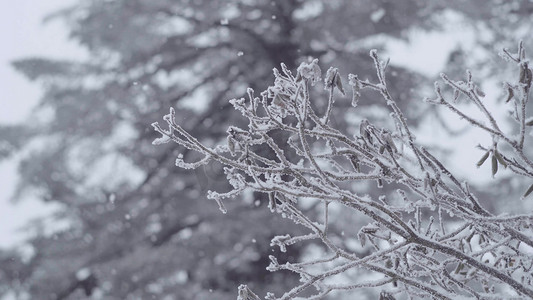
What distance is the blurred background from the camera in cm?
552

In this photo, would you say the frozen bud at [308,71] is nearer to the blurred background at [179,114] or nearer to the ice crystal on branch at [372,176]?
the ice crystal on branch at [372,176]

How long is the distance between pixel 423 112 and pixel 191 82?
2.42m

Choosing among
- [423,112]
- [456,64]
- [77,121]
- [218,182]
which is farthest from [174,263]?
[456,64]

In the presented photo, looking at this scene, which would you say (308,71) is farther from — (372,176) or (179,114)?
(179,114)

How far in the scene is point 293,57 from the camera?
571 cm

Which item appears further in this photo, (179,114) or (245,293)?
(179,114)

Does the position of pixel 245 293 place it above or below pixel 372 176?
below

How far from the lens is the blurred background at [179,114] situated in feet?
18.1

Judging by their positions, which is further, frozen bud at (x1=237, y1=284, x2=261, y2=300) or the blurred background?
the blurred background

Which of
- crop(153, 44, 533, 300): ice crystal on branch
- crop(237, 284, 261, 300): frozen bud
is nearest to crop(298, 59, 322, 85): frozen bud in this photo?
crop(153, 44, 533, 300): ice crystal on branch

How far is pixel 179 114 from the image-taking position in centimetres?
597

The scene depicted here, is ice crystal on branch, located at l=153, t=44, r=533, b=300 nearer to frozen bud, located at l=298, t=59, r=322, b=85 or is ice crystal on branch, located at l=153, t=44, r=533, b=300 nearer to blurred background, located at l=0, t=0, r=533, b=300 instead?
frozen bud, located at l=298, t=59, r=322, b=85

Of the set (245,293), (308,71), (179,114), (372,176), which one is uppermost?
(179,114)

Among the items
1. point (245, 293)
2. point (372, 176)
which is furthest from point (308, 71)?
point (245, 293)
